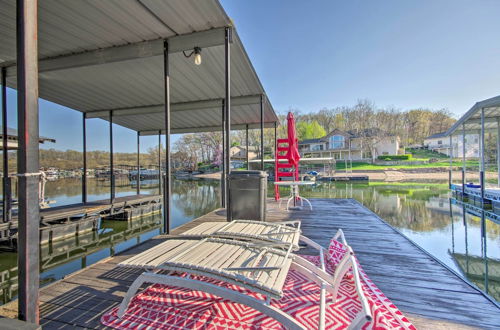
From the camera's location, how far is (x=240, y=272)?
1.53 metres

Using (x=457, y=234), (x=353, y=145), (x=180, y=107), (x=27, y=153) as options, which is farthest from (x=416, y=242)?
(x=353, y=145)

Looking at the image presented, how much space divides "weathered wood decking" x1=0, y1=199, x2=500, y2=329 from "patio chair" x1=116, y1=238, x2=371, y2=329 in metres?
0.40

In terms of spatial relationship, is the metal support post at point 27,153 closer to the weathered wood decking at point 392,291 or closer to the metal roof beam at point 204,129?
the weathered wood decking at point 392,291

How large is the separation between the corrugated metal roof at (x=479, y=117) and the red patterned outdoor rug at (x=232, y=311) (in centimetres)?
937

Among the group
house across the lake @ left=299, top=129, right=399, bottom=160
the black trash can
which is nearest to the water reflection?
the black trash can

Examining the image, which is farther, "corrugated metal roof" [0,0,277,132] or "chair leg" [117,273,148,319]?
"corrugated metal roof" [0,0,277,132]

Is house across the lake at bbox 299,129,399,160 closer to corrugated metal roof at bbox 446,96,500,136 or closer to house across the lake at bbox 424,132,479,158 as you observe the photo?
house across the lake at bbox 424,132,479,158

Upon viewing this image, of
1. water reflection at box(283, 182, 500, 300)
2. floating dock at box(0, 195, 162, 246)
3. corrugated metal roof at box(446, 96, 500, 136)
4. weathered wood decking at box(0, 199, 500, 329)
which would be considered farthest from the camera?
corrugated metal roof at box(446, 96, 500, 136)

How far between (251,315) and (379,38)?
14.7 meters

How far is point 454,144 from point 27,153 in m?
49.0

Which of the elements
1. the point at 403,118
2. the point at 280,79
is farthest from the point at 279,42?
the point at 403,118

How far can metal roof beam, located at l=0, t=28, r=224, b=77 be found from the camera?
3750 millimetres

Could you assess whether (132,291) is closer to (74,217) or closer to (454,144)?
(74,217)

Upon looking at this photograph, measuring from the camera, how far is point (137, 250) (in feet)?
10.2
